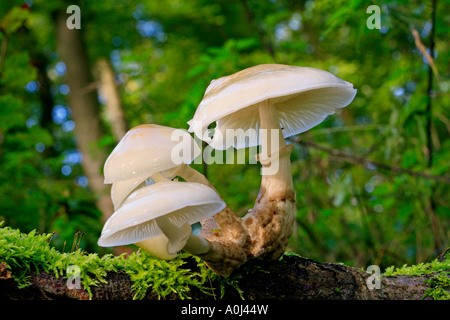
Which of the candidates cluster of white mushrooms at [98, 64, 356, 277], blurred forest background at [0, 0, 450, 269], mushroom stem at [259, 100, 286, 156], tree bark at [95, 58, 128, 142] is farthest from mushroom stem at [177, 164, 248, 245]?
tree bark at [95, 58, 128, 142]

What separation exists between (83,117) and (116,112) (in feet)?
1.89

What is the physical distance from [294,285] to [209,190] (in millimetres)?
615

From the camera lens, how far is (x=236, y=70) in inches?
142

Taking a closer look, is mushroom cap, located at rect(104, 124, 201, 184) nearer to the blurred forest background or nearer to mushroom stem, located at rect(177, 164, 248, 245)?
mushroom stem, located at rect(177, 164, 248, 245)

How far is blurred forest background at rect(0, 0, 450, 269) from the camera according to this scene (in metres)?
3.63

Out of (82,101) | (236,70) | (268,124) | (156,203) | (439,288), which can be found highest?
(82,101)

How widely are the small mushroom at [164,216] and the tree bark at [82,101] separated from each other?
4.63 m

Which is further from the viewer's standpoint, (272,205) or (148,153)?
(272,205)

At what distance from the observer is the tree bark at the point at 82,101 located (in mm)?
6105

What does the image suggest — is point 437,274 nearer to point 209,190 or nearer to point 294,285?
point 294,285

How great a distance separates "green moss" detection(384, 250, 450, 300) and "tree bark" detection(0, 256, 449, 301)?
31 millimetres

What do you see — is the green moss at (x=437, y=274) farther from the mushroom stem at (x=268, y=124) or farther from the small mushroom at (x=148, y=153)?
the small mushroom at (x=148, y=153)

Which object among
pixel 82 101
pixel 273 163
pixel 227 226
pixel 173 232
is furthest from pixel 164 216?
pixel 82 101
